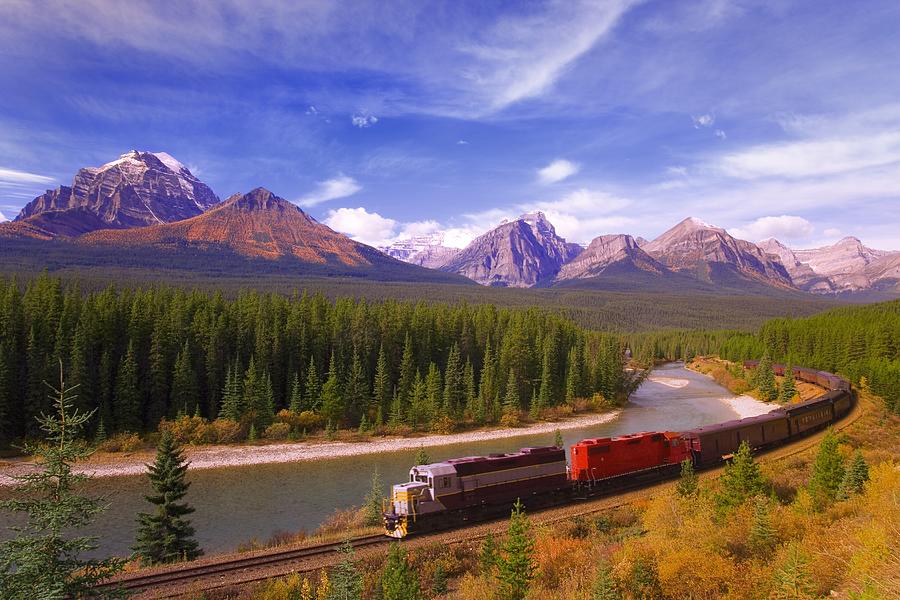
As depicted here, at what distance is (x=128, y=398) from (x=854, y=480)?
70.5 meters

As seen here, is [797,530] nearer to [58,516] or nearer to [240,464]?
[58,516]

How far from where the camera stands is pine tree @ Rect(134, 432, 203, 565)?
96.6 ft

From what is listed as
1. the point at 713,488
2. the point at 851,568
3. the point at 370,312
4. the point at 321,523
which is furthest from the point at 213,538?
the point at 370,312

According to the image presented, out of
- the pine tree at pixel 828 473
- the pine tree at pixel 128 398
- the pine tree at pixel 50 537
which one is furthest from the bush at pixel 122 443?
the pine tree at pixel 828 473

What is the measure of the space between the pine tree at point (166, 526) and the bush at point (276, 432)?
3495 cm

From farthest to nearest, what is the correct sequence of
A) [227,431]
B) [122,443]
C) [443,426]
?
[443,426], [227,431], [122,443]

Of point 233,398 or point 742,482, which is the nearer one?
point 742,482

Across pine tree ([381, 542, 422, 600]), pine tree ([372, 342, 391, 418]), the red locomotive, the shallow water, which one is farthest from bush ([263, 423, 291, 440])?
pine tree ([381, 542, 422, 600])

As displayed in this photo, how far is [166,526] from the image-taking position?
30.4 meters

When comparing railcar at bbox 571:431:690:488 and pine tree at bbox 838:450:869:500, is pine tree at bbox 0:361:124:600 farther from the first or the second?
pine tree at bbox 838:450:869:500

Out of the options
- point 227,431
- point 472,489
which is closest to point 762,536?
point 472,489

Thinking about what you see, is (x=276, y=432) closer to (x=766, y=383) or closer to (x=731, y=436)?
(x=731, y=436)

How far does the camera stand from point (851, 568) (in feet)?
45.2

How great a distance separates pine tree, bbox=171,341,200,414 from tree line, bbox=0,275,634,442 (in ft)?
0.59
